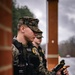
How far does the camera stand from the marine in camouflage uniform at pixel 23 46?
226 centimetres

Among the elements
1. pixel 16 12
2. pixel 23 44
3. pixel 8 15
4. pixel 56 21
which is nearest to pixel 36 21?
pixel 23 44

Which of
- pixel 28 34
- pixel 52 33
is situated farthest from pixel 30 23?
pixel 52 33

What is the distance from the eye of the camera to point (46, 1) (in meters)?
7.72

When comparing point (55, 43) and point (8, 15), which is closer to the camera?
point (8, 15)

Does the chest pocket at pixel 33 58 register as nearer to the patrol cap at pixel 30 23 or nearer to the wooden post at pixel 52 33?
the patrol cap at pixel 30 23

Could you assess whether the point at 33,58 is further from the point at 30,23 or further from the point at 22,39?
the point at 30,23

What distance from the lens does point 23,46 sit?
2.39 m

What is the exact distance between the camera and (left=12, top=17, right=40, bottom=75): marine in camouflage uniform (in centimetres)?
226

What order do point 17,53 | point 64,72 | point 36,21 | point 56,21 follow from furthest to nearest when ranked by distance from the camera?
point 56,21 < point 64,72 < point 36,21 < point 17,53

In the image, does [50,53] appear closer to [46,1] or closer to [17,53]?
[46,1]

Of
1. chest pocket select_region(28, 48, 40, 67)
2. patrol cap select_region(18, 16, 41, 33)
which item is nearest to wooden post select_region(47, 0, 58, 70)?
patrol cap select_region(18, 16, 41, 33)

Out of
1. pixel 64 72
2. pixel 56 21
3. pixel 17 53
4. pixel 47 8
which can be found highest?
pixel 47 8

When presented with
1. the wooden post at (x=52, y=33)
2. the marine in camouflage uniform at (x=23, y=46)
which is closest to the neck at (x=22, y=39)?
the marine in camouflage uniform at (x=23, y=46)

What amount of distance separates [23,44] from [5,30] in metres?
1.67
